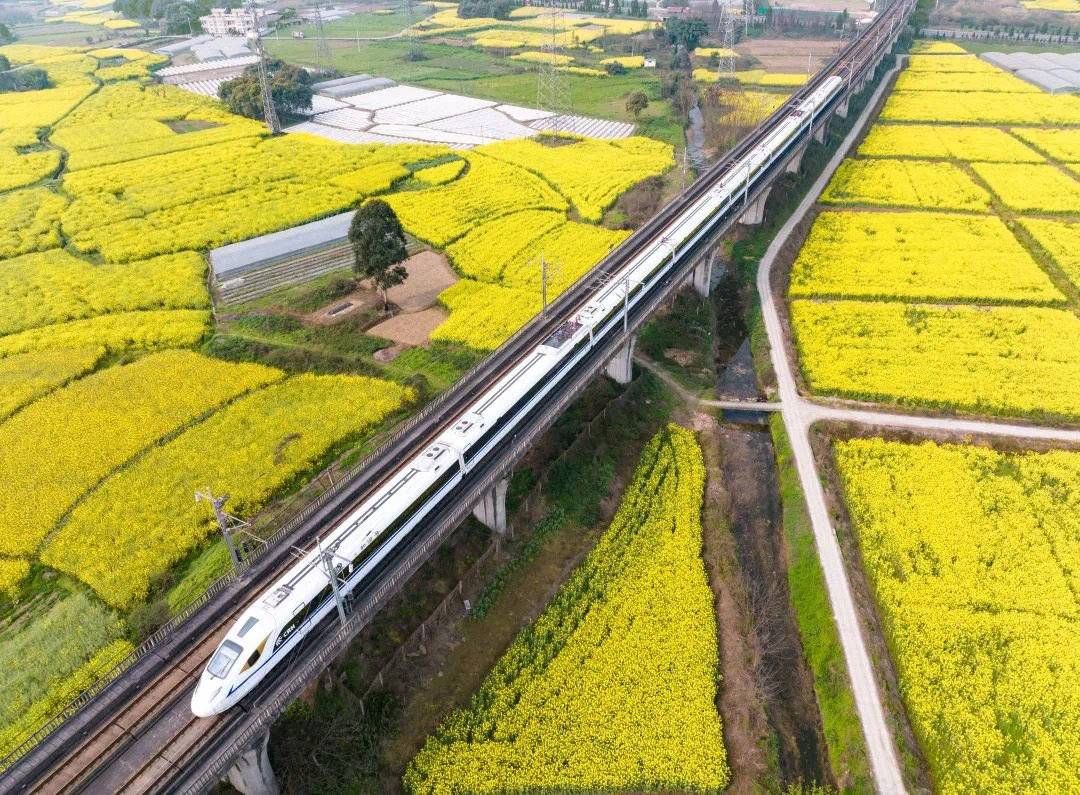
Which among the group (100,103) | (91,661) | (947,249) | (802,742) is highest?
(100,103)

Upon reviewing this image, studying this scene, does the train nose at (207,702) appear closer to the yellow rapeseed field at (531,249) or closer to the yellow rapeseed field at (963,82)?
the yellow rapeseed field at (531,249)

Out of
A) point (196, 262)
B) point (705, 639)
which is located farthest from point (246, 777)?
point (196, 262)

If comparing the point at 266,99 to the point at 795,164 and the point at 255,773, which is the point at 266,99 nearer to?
the point at 795,164

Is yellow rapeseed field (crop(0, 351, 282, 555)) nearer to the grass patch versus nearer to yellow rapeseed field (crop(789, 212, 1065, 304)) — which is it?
the grass patch

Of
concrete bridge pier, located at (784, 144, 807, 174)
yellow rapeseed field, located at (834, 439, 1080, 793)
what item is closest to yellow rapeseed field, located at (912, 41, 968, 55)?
concrete bridge pier, located at (784, 144, 807, 174)

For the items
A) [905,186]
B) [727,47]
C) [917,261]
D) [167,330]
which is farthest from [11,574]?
[727,47]

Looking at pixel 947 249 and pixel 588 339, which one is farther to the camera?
pixel 947 249

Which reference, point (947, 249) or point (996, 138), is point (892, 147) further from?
point (947, 249)

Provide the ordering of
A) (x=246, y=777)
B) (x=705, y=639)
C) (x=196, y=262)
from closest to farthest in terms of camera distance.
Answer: (x=246, y=777) → (x=705, y=639) → (x=196, y=262)
